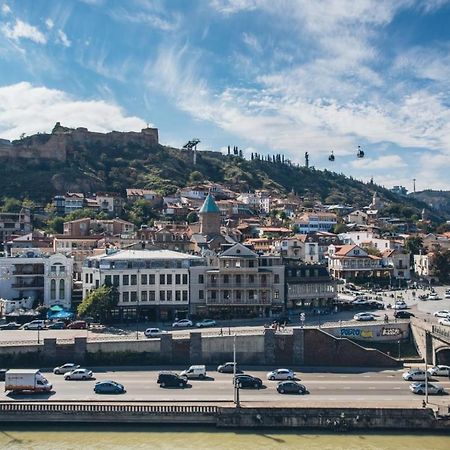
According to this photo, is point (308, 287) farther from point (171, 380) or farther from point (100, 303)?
point (171, 380)

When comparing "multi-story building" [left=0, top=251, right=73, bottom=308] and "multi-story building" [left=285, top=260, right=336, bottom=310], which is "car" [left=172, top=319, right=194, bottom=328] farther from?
"multi-story building" [left=0, top=251, right=73, bottom=308]

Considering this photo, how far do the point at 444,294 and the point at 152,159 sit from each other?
10045 cm

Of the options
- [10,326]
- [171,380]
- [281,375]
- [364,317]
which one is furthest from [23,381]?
[364,317]

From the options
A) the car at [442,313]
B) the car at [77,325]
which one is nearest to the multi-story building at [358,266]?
the car at [442,313]

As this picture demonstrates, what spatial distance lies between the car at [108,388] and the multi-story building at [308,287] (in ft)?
78.8

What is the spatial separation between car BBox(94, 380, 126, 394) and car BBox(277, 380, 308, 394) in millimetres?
9246

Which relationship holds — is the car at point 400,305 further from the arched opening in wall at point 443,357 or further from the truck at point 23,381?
the truck at point 23,381

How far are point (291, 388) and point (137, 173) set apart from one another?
370 ft

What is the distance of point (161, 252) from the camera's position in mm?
57375

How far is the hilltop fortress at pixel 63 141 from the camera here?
136 m

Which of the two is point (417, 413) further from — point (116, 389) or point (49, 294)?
point (49, 294)

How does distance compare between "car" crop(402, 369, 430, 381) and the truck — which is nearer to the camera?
the truck

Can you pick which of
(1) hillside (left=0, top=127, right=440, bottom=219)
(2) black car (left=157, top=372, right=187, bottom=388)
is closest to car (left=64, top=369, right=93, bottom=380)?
(2) black car (left=157, top=372, right=187, bottom=388)

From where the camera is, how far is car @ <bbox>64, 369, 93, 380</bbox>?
124 feet
